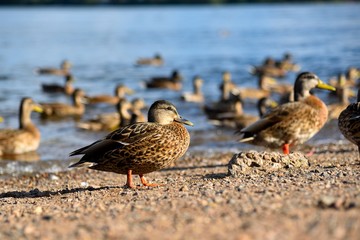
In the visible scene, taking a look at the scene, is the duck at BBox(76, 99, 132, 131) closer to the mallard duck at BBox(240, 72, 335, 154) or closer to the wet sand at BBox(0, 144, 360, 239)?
the mallard duck at BBox(240, 72, 335, 154)

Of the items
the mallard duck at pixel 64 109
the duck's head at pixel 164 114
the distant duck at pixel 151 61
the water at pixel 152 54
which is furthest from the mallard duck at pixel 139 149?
the distant duck at pixel 151 61

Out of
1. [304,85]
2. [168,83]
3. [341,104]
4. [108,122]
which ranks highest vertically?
[304,85]

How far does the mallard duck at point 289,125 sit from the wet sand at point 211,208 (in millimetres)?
1496

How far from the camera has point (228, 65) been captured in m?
31.2

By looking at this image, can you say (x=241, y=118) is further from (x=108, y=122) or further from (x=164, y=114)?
(x=164, y=114)

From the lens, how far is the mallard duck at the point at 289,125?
10.1 meters

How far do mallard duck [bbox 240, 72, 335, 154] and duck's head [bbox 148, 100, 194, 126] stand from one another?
240cm

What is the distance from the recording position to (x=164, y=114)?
8203mm

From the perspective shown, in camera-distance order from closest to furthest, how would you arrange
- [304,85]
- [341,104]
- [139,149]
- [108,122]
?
[139,149] → [304,85] → [108,122] → [341,104]

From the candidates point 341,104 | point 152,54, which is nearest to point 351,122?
point 341,104

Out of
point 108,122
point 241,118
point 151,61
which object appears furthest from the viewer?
point 151,61

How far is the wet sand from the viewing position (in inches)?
190

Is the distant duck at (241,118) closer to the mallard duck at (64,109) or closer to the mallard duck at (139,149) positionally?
the mallard duck at (64,109)

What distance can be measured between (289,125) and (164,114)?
8.56ft
